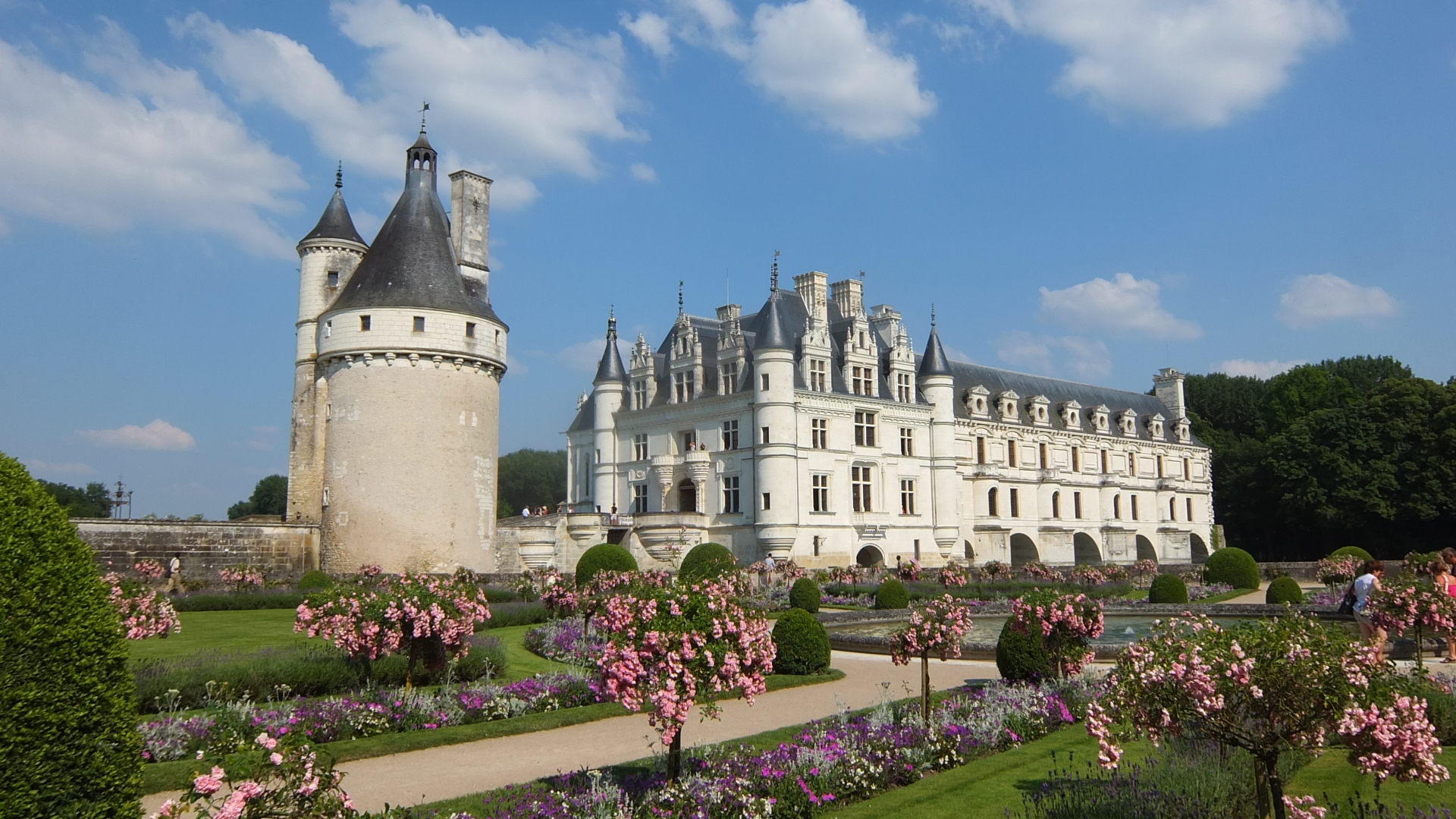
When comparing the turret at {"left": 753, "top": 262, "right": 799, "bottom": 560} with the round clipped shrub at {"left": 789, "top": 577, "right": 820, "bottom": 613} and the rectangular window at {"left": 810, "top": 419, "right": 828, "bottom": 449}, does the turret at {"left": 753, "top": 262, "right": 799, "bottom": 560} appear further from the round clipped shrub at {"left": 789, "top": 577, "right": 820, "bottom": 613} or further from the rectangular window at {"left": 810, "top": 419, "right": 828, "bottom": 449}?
the round clipped shrub at {"left": 789, "top": 577, "right": 820, "bottom": 613}

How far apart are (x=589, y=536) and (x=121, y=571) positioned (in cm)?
1574

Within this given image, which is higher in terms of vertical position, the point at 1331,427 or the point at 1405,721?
the point at 1331,427

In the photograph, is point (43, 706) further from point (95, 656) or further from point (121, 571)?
point (121, 571)

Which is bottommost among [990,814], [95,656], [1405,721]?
[990,814]

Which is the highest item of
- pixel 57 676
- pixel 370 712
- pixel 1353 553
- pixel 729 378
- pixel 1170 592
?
pixel 729 378

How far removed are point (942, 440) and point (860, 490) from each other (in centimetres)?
541

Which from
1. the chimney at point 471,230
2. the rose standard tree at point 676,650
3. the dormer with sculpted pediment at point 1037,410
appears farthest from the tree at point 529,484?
the rose standard tree at point 676,650

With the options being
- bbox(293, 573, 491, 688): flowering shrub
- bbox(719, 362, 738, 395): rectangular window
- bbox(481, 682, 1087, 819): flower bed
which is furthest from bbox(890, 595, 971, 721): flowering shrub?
bbox(719, 362, 738, 395): rectangular window

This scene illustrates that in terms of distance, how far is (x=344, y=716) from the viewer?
11.1 m

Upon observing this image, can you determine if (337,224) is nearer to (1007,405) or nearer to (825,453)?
(825,453)

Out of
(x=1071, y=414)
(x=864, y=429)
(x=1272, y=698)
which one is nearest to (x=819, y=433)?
(x=864, y=429)

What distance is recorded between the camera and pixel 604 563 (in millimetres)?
28047

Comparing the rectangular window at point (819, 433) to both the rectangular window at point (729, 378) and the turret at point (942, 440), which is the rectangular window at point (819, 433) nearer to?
the rectangular window at point (729, 378)

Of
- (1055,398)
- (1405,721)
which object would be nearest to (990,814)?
(1405,721)
